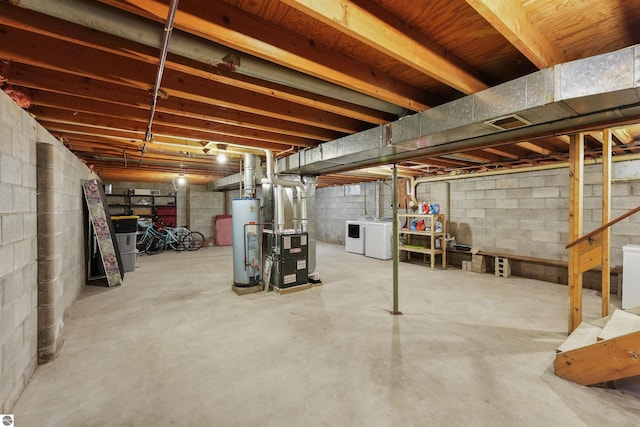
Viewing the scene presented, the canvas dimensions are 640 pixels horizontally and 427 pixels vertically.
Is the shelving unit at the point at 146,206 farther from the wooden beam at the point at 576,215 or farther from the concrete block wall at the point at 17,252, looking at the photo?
the wooden beam at the point at 576,215

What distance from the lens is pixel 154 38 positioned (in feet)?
4.15

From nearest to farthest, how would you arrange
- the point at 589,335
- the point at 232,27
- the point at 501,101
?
the point at 232,27, the point at 501,101, the point at 589,335

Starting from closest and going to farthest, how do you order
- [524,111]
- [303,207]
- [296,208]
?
[524,111] → [303,207] → [296,208]

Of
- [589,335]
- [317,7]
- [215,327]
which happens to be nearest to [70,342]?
[215,327]

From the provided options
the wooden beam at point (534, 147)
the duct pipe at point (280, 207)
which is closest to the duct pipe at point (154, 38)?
the duct pipe at point (280, 207)

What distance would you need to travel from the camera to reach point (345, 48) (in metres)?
1.56

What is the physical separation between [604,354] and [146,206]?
30.7 feet

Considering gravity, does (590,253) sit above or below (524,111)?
below

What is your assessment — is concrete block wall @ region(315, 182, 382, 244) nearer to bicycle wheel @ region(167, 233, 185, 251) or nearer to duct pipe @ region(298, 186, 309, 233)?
duct pipe @ region(298, 186, 309, 233)

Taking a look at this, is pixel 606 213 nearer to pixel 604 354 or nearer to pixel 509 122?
pixel 604 354

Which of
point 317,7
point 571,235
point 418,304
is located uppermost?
point 317,7

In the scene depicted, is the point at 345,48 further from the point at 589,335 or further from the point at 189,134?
the point at 589,335

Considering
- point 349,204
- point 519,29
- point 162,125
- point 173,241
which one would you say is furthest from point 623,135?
point 173,241

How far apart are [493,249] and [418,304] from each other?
2644 mm
